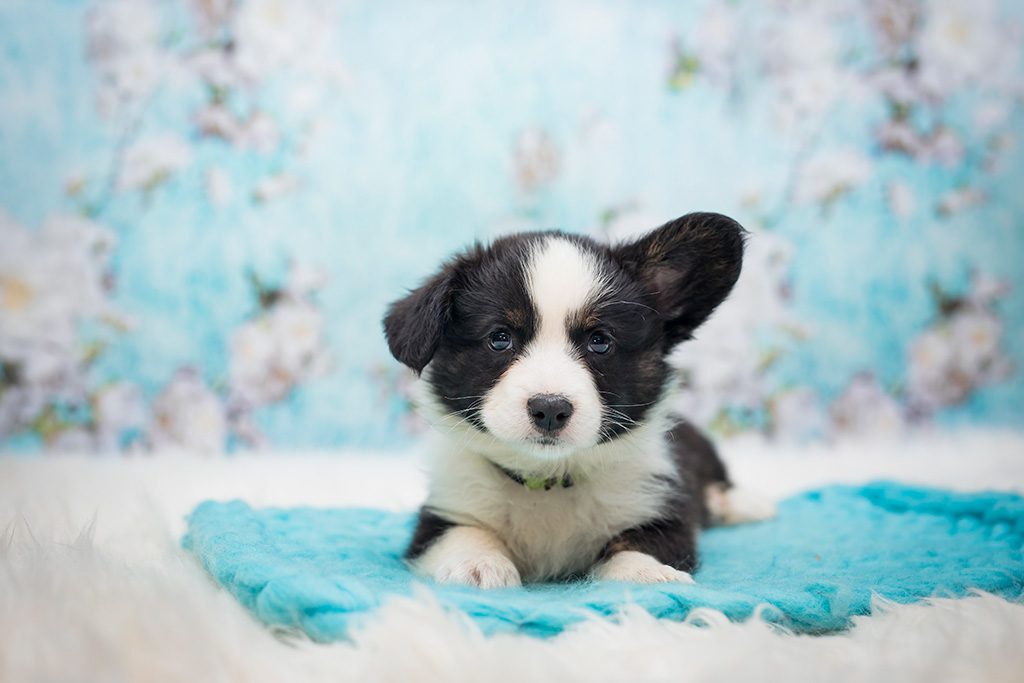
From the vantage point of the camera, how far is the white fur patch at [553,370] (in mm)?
2291

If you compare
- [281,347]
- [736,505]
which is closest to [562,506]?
[736,505]

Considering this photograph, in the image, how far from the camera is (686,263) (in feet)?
8.85

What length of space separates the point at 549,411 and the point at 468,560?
44cm

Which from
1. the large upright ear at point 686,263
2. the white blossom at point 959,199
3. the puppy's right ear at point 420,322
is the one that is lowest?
the puppy's right ear at point 420,322

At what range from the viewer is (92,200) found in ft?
16.2

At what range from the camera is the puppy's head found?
2.32 metres

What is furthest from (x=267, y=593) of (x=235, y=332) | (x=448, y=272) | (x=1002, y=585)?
(x=235, y=332)

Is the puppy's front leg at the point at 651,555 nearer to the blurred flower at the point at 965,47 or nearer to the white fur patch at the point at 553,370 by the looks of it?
the white fur patch at the point at 553,370

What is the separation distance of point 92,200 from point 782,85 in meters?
3.92

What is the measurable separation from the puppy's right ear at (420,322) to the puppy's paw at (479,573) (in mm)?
525

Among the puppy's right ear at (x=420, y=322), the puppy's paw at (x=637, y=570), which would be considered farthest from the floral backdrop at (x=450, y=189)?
the puppy's paw at (x=637, y=570)

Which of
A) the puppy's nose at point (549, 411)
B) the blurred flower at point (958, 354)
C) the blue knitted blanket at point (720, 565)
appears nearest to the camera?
the blue knitted blanket at point (720, 565)

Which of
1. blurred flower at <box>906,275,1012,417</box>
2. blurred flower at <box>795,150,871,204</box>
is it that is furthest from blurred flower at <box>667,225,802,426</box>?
blurred flower at <box>906,275,1012,417</box>

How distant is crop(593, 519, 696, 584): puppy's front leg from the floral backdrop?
275cm
